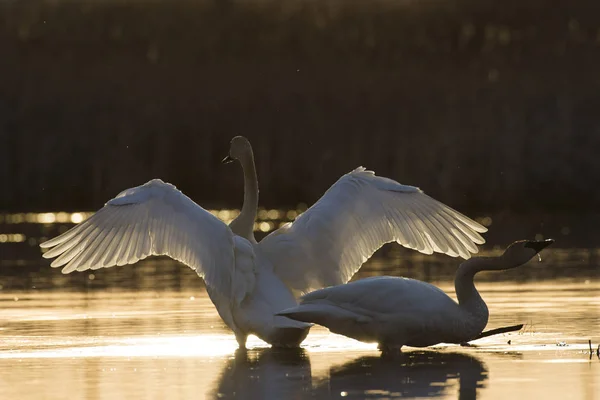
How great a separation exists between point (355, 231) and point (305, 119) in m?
20.7

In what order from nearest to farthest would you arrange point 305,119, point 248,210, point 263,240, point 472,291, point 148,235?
point 472,291 → point 148,235 → point 263,240 → point 248,210 → point 305,119

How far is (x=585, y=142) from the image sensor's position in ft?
100.0

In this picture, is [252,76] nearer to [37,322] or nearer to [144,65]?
[144,65]

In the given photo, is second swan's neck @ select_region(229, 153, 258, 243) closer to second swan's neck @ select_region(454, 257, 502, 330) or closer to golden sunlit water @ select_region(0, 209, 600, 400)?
golden sunlit water @ select_region(0, 209, 600, 400)

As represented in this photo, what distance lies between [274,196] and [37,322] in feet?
54.3

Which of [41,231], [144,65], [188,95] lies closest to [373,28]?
[144,65]

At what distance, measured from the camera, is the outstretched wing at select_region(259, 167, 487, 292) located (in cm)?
1297

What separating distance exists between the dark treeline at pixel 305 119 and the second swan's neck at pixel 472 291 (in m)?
16.4

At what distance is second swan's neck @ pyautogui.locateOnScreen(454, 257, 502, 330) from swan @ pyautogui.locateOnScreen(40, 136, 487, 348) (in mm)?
922

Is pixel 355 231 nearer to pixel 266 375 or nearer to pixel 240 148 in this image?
pixel 240 148

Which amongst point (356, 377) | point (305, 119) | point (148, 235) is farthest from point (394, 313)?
point (305, 119)

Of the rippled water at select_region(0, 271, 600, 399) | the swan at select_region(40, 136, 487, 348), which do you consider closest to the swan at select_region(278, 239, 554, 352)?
the rippled water at select_region(0, 271, 600, 399)

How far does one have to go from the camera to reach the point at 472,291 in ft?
39.4

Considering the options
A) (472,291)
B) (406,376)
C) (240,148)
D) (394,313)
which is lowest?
(406,376)
